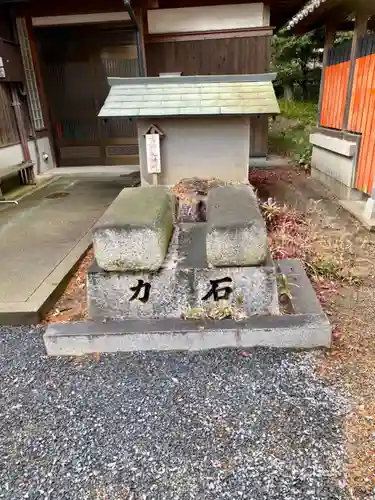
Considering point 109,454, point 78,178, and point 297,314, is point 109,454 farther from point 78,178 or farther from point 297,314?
point 78,178

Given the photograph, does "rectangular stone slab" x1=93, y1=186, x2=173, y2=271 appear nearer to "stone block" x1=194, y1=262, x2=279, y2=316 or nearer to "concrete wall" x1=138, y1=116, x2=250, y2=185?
"stone block" x1=194, y1=262, x2=279, y2=316

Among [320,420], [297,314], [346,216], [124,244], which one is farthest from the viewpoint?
[346,216]

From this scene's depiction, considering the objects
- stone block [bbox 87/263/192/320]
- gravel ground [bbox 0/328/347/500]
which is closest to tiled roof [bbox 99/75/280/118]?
stone block [bbox 87/263/192/320]

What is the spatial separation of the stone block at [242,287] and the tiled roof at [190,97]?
2.90 metres

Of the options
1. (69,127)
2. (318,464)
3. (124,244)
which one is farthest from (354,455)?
(69,127)

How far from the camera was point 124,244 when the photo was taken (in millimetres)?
2545

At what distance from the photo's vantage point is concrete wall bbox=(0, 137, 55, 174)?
7325mm

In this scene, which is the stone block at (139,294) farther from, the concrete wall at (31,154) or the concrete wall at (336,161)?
the concrete wall at (31,154)

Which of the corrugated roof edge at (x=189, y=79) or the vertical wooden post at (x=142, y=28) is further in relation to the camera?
the vertical wooden post at (x=142, y=28)

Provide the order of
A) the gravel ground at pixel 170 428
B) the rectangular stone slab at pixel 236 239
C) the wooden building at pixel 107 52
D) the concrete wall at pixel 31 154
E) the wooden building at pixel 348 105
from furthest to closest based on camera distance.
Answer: the wooden building at pixel 107 52 → the concrete wall at pixel 31 154 → the wooden building at pixel 348 105 → the rectangular stone slab at pixel 236 239 → the gravel ground at pixel 170 428

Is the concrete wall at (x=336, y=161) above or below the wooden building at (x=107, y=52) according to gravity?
below

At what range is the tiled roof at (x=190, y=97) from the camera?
4.89 meters

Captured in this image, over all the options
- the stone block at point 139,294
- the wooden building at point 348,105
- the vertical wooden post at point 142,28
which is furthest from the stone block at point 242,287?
the vertical wooden post at point 142,28

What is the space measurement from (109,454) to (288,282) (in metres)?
1.95
